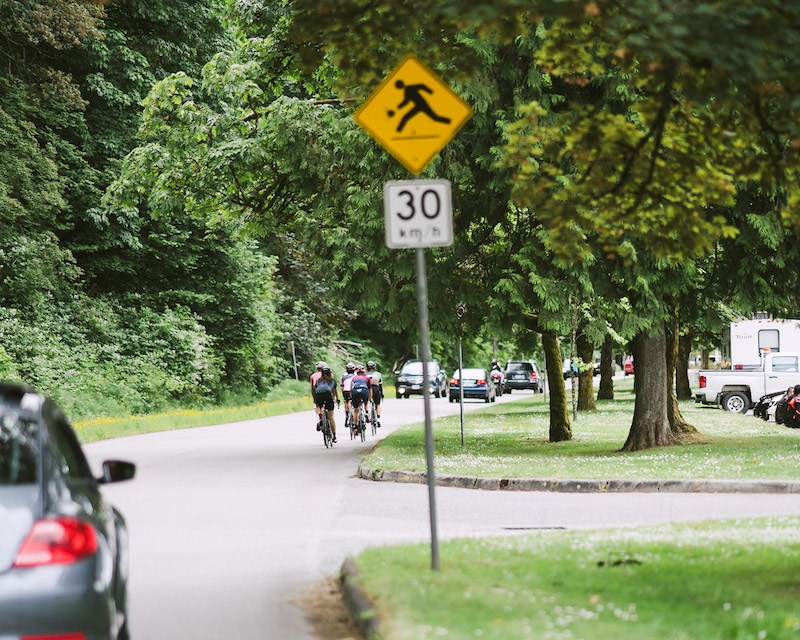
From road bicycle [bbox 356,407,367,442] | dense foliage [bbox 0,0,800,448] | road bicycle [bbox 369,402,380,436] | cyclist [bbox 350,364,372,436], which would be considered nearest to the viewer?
dense foliage [bbox 0,0,800,448]

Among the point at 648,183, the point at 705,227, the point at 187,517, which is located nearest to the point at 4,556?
the point at 648,183

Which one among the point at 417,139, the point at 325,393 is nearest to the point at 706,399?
the point at 325,393

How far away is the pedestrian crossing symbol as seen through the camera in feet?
31.7

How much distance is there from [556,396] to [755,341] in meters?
21.6

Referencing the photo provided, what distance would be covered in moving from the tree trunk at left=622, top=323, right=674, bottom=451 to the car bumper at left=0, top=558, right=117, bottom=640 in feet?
60.0

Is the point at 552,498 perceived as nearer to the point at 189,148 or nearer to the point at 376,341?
the point at 189,148

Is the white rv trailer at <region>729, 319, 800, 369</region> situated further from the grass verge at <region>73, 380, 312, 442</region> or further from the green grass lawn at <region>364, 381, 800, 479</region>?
the grass verge at <region>73, 380, 312, 442</region>

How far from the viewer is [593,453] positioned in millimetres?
23328

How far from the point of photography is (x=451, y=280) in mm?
23328

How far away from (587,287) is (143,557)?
11.2 m

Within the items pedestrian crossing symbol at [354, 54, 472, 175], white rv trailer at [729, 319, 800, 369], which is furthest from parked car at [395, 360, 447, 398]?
pedestrian crossing symbol at [354, 54, 472, 175]

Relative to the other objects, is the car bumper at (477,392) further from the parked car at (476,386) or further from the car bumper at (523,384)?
the car bumper at (523,384)

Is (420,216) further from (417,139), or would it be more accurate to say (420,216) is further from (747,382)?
(747,382)

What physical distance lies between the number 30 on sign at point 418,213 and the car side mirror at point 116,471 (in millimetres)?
2955
